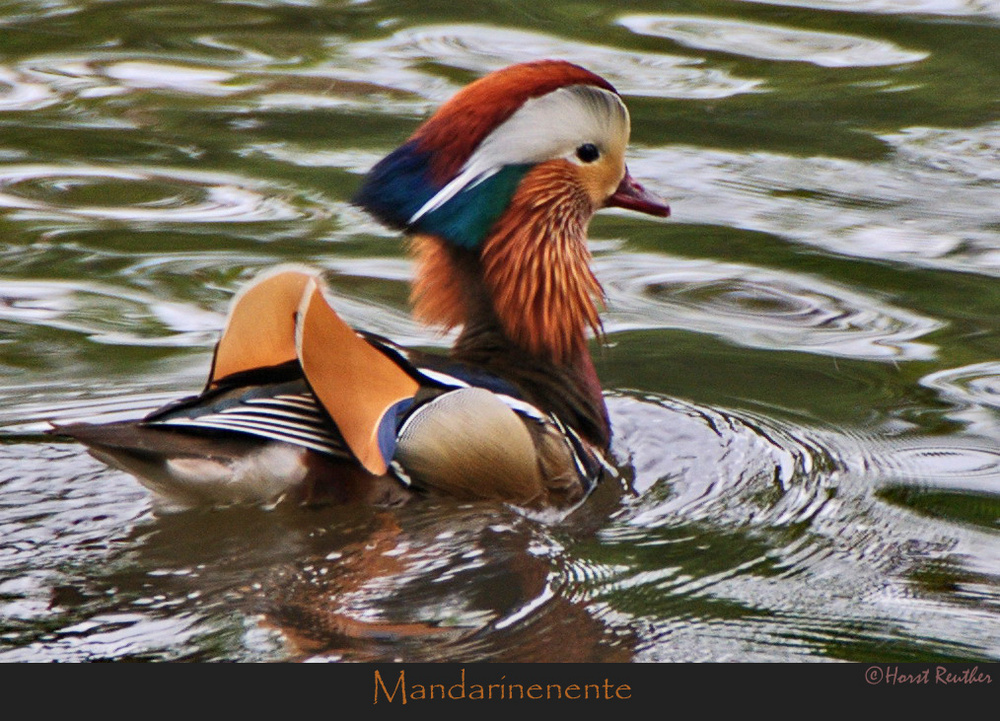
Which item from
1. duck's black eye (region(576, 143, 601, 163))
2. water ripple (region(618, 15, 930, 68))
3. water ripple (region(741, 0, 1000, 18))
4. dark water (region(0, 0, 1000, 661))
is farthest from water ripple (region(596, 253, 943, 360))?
water ripple (region(741, 0, 1000, 18))

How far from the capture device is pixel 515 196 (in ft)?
16.0

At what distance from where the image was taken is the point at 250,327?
4.35m

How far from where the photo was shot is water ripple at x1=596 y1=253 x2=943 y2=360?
5.92m

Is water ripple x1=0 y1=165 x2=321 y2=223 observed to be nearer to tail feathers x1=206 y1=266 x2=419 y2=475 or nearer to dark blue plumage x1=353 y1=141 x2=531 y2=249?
dark blue plumage x1=353 y1=141 x2=531 y2=249

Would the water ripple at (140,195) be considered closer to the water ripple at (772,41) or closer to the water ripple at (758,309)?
the water ripple at (758,309)

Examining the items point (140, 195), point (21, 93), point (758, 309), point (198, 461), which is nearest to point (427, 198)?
point (198, 461)

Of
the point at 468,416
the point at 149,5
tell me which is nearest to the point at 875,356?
the point at 468,416

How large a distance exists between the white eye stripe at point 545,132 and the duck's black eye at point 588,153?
16mm

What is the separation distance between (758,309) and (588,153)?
155cm

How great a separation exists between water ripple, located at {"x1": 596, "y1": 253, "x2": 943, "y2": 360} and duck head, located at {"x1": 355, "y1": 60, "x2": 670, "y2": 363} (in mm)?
1027

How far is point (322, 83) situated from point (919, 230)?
3674mm

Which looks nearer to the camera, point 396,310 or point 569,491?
point 569,491

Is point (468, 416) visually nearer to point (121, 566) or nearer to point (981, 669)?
point (121, 566)

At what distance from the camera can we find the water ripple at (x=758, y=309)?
5.92 metres
